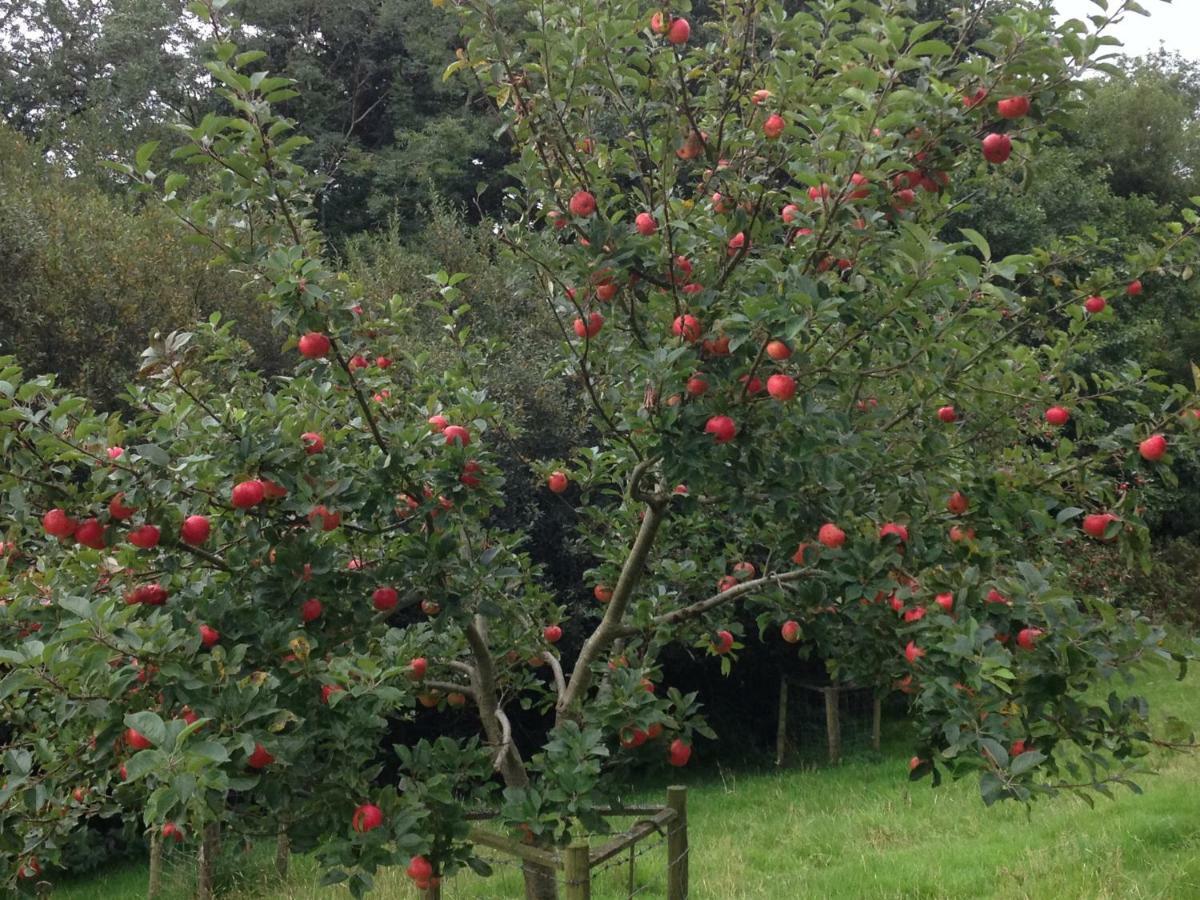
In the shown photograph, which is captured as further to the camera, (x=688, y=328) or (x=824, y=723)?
(x=824, y=723)

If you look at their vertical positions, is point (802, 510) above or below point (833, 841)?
above

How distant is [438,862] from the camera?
268 centimetres

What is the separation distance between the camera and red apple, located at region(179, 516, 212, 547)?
2566mm

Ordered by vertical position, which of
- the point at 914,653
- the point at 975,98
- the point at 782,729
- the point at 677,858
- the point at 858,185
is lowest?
the point at 782,729

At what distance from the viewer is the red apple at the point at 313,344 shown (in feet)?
8.48

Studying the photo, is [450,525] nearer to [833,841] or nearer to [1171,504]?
[833,841]

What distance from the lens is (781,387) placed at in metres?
2.51

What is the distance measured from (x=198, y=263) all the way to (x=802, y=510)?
8270 millimetres

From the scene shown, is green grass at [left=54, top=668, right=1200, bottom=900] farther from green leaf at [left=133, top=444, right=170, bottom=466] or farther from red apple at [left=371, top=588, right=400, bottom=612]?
green leaf at [left=133, top=444, right=170, bottom=466]

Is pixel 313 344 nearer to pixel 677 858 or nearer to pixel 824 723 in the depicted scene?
pixel 677 858

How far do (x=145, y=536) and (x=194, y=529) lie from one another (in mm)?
161

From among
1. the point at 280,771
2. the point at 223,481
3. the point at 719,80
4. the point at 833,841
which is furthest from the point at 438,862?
the point at 833,841

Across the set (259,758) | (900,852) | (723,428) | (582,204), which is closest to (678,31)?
(582,204)

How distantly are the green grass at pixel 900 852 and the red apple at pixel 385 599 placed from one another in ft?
9.79
